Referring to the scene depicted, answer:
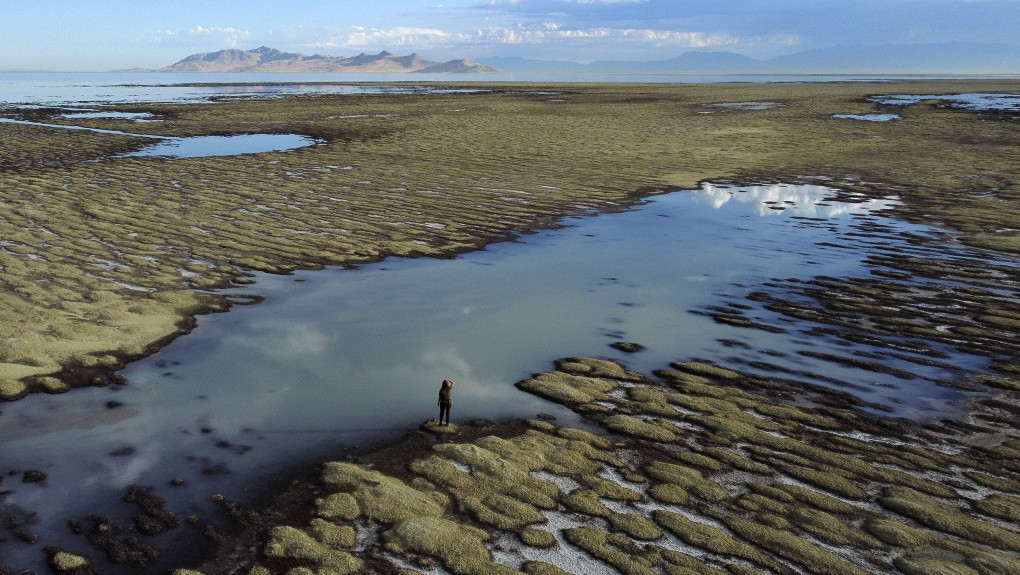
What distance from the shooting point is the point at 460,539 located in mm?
10602

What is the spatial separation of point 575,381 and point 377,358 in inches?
214

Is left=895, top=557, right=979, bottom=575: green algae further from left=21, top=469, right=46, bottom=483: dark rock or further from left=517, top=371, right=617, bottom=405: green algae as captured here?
left=21, top=469, right=46, bottom=483: dark rock

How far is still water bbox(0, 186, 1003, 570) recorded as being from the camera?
1238 centimetres

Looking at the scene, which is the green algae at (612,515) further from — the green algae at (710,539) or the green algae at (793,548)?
the green algae at (793,548)

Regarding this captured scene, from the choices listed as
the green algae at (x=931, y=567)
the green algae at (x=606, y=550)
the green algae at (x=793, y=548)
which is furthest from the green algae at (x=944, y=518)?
the green algae at (x=606, y=550)

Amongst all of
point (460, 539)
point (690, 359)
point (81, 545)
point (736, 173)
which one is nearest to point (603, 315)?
point (690, 359)

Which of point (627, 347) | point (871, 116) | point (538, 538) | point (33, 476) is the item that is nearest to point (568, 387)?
point (627, 347)

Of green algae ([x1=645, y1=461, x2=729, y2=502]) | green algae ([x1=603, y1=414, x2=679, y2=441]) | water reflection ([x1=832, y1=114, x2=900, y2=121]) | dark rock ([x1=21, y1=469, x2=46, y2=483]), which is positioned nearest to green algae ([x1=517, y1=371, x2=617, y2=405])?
green algae ([x1=603, y1=414, x2=679, y2=441])

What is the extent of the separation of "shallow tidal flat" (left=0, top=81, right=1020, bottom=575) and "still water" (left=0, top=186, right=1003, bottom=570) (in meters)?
0.94

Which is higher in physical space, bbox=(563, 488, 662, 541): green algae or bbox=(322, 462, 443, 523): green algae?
bbox=(322, 462, 443, 523): green algae

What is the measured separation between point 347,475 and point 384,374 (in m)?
4.52

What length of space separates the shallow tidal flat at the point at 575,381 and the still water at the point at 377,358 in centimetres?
94

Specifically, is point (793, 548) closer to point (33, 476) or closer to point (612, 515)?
point (612, 515)

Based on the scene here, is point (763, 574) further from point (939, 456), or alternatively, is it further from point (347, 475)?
point (347, 475)
